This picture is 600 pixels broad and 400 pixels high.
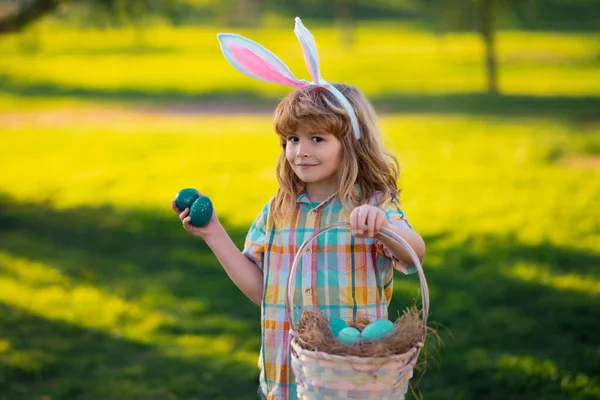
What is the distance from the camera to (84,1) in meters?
9.66

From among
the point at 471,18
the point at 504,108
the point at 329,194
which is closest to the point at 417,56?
the point at 471,18

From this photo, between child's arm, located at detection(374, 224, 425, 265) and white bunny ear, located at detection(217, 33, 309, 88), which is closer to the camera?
child's arm, located at detection(374, 224, 425, 265)

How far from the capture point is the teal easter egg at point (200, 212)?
8.43 ft

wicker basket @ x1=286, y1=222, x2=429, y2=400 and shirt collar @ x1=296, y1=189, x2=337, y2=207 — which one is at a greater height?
shirt collar @ x1=296, y1=189, x2=337, y2=207

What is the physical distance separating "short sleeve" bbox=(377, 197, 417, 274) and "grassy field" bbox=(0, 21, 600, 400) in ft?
0.68

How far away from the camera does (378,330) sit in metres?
2.20

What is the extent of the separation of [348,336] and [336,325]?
118 mm

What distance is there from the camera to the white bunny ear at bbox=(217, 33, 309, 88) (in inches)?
99.3

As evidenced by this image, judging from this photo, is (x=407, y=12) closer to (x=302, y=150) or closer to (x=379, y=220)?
(x=302, y=150)

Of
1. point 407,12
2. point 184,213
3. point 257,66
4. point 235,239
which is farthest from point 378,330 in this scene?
point 407,12

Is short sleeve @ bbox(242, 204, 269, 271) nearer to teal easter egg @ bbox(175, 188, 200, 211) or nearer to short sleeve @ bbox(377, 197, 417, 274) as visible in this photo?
teal easter egg @ bbox(175, 188, 200, 211)

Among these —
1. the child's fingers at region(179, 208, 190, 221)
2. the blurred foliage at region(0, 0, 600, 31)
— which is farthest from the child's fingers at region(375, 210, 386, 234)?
the blurred foliage at region(0, 0, 600, 31)

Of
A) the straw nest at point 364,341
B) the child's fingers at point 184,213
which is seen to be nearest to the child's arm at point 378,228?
the straw nest at point 364,341

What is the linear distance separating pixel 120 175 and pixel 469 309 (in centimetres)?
610
